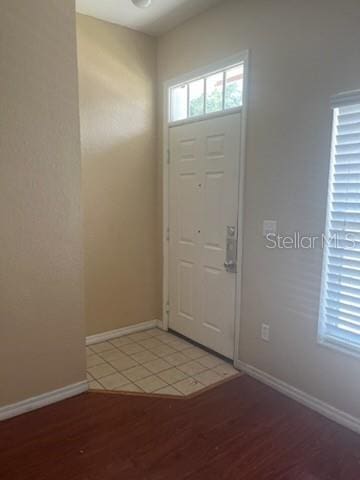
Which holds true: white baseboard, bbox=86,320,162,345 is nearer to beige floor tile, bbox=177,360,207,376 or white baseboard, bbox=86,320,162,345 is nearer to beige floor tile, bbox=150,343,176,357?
beige floor tile, bbox=150,343,176,357

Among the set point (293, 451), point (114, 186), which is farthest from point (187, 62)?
point (293, 451)

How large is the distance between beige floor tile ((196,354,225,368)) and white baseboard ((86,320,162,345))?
86cm

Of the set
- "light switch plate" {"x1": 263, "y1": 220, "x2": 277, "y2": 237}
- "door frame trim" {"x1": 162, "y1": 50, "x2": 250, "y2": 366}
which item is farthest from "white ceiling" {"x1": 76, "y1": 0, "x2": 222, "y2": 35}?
"light switch plate" {"x1": 263, "y1": 220, "x2": 277, "y2": 237}

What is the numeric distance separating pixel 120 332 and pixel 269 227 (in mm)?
1888

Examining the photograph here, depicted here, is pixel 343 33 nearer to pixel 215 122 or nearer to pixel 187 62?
pixel 215 122

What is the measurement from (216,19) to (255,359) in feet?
8.84

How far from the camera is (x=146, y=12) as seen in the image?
A: 2.89 m

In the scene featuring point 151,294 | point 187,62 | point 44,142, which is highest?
point 187,62

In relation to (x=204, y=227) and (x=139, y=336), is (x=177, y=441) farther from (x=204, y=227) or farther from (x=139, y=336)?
(x=204, y=227)

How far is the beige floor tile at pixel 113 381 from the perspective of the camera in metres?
2.59

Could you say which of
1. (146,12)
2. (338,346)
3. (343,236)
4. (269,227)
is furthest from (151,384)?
(146,12)

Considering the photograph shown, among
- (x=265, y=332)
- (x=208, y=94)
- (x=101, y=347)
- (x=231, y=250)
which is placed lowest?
(x=101, y=347)

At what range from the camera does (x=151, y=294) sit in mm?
3705

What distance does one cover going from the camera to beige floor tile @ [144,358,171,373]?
2.82 meters
